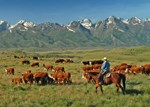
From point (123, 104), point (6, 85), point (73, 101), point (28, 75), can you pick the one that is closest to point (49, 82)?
point (28, 75)

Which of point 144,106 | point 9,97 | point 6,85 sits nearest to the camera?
point 144,106

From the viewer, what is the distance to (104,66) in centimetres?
2483

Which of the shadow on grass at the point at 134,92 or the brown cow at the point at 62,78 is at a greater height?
the brown cow at the point at 62,78

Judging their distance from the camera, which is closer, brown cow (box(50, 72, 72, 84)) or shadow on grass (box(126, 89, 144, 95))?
shadow on grass (box(126, 89, 144, 95))

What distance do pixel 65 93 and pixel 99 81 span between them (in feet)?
8.67

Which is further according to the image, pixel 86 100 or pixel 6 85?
pixel 6 85

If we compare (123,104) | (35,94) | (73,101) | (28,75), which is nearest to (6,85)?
(28,75)

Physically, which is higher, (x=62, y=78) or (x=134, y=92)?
(x=62, y=78)

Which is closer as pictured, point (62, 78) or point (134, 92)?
point (134, 92)

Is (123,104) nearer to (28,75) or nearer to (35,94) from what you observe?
(35,94)

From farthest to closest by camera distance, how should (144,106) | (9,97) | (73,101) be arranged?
(9,97)
(73,101)
(144,106)

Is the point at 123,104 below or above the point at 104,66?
below

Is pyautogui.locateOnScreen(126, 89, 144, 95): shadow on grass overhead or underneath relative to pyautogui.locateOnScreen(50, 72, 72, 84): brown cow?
underneath

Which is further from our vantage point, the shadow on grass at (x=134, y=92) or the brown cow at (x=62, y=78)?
the brown cow at (x=62, y=78)
